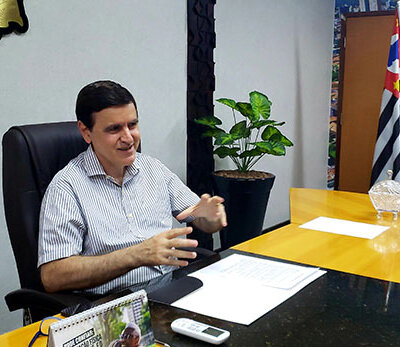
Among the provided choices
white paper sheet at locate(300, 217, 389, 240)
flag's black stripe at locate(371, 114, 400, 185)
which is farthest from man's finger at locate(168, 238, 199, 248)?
flag's black stripe at locate(371, 114, 400, 185)

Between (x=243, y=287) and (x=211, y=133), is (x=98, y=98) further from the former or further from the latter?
(x=211, y=133)

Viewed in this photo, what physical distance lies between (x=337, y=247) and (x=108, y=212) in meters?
0.77

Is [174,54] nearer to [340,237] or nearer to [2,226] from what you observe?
[2,226]

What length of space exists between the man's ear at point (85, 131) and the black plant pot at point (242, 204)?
171 centimetres

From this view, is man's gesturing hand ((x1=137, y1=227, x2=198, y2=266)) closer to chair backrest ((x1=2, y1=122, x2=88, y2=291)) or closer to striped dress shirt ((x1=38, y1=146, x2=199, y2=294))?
striped dress shirt ((x1=38, y1=146, x2=199, y2=294))

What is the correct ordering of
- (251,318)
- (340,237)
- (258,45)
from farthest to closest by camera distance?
1. (258,45)
2. (340,237)
3. (251,318)

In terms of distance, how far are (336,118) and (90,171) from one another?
4433mm

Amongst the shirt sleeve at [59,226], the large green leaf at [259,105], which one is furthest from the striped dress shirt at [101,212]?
the large green leaf at [259,105]

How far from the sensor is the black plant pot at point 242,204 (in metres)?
3.30

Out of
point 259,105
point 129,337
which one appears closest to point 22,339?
point 129,337

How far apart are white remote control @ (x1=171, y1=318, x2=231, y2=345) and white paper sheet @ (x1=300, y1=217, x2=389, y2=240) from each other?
97 cm

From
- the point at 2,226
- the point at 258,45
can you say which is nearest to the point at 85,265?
the point at 2,226

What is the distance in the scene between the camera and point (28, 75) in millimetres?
2400

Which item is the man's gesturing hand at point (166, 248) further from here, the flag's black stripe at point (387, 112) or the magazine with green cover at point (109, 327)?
the flag's black stripe at point (387, 112)
